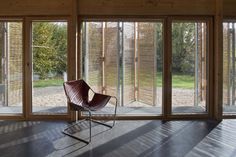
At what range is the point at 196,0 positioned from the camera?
17.7ft

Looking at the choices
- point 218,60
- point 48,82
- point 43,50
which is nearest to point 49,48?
point 43,50

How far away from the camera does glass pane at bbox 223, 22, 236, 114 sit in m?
5.58

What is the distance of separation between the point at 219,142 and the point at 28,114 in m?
3.47

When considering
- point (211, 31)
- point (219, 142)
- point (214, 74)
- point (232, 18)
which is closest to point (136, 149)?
point (219, 142)

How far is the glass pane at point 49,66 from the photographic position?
5469mm

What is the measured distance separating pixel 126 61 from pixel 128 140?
1.85m

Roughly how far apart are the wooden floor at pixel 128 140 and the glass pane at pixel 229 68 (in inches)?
19.0

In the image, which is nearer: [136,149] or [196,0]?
[136,149]

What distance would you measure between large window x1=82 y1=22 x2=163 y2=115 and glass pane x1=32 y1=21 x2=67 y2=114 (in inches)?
17.2

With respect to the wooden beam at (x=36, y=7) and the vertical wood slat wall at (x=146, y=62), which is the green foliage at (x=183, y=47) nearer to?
the vertical wood slat wall at (x=146, y=62)

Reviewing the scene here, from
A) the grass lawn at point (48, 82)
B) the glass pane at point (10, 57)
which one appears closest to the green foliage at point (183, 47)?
the grass lawn at point (48, 82)

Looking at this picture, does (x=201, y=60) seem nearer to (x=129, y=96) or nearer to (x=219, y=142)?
(x=129, y=96)

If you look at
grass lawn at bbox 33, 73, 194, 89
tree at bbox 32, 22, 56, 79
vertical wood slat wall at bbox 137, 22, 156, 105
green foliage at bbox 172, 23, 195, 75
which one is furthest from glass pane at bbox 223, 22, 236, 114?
tree at bbox 32, 22, 56, 79

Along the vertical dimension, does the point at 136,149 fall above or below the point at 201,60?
below
